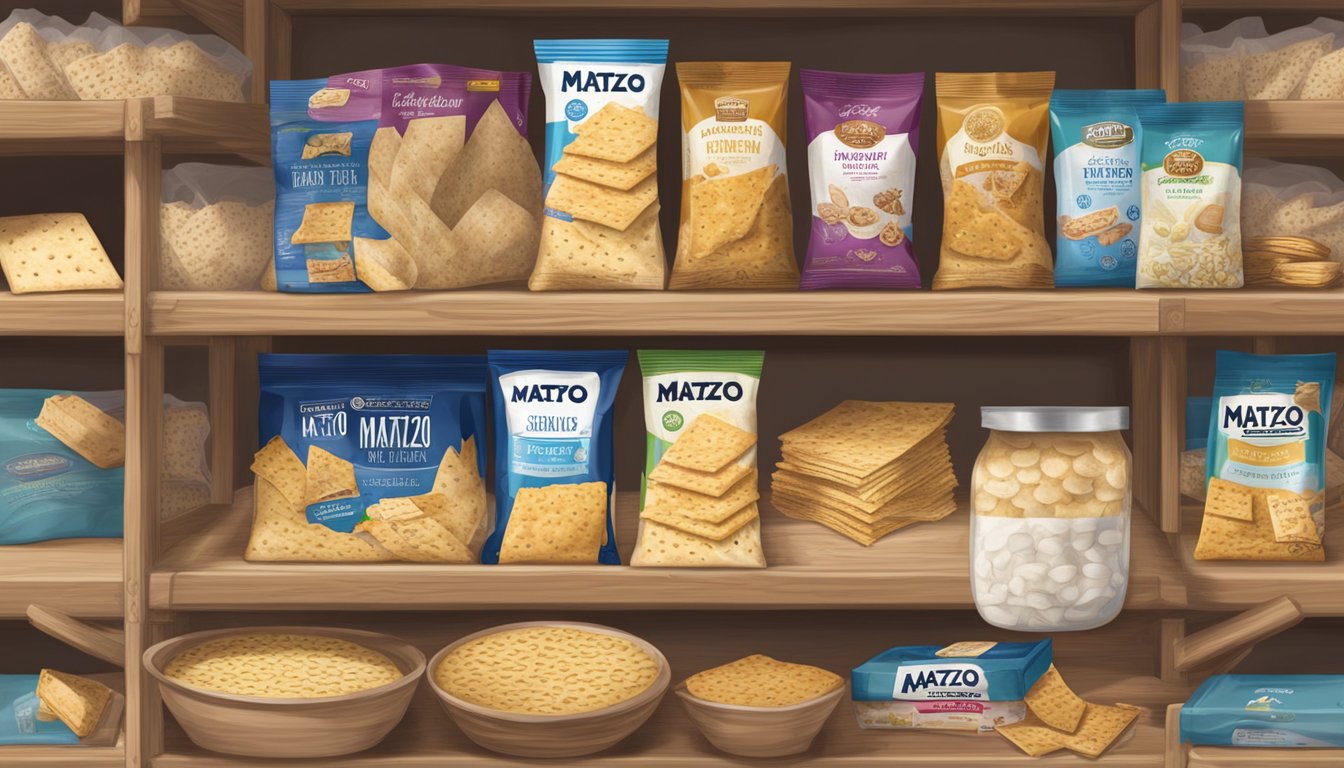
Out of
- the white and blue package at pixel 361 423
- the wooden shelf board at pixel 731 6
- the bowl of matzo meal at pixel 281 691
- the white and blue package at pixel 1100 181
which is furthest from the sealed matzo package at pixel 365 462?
the white and blue package at pixel 1100 181

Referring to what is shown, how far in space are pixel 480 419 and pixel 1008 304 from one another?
0.85m

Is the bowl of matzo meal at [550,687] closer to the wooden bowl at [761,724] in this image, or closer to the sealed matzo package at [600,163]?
the wooden bowl at [761,724]

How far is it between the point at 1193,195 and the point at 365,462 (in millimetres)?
1313

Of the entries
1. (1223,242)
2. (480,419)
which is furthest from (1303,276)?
(480,419)

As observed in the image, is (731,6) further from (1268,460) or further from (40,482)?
(40,482)

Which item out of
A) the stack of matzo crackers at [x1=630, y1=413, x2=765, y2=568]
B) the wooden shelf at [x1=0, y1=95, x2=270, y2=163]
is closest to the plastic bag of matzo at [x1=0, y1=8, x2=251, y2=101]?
the wooden shelf at [x1=0, y1=95, x2=270, y2=163]

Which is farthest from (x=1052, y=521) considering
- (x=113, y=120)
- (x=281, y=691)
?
(x=113, y=120)

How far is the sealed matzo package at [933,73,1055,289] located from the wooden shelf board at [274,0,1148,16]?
0.26m

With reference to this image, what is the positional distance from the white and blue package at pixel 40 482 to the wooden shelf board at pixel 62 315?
0.69ft

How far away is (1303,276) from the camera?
5.76 ft

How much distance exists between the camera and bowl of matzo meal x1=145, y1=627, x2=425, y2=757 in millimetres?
1671

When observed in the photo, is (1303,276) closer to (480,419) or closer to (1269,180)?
(1269,180)

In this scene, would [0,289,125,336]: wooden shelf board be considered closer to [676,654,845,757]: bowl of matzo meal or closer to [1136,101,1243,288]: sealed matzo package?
[676,654,845,757]: bowl of matzo meal

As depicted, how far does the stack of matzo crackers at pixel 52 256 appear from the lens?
174cm
